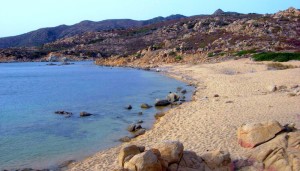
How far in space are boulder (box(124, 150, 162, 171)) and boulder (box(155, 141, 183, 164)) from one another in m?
0.60

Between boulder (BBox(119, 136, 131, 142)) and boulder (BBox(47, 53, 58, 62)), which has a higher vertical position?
boulder (BBox(119, 136, 131, 142))

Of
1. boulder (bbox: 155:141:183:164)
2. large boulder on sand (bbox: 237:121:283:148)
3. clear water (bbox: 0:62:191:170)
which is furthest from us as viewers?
clear water (bbox: 0:62:191:170)

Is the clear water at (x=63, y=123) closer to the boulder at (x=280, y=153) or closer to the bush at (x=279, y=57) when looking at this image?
the boulder at (x=280, y=153)

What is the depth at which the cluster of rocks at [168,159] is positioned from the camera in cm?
884

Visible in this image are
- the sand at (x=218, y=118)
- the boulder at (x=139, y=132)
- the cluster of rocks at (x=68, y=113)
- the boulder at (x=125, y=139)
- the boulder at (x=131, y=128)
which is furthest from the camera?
the cluster of rocks at (x=68, y=113)

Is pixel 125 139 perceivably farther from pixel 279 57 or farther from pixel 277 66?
pixel 279 57

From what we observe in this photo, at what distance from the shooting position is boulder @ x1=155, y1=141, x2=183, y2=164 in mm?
9516

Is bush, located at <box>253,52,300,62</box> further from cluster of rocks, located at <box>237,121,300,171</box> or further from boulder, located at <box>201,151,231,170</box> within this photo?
boulder, located at <box>201,151,231,170</box>

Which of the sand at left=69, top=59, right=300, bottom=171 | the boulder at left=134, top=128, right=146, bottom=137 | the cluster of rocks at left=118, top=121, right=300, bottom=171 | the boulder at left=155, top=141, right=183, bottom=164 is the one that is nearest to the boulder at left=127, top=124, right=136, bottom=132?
the boulder at left=134, top=128, right=146, bottom=137

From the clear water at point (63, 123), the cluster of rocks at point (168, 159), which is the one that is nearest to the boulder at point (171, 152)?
the cluster of rocks at point (168, 159)

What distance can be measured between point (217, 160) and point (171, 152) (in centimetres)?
134

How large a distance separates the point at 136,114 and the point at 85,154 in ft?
27.4

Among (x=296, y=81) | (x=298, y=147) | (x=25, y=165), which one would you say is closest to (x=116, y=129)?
(x=25, y=165)

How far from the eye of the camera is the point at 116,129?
19125 mm
